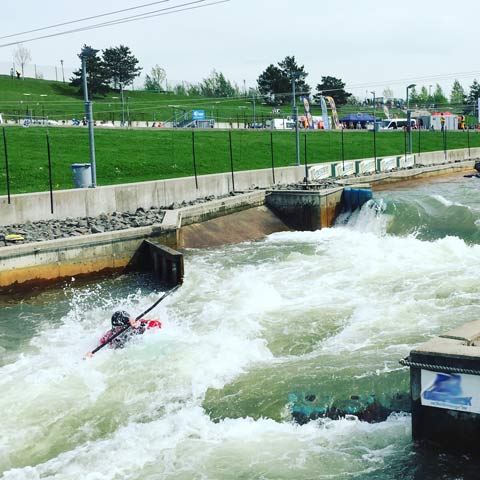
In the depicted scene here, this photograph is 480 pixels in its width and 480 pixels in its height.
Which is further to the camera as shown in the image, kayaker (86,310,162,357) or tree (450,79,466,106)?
tree (450,79,466,106)

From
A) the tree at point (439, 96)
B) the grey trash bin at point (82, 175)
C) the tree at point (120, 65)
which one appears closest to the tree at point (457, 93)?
the tree at point (439, 96)

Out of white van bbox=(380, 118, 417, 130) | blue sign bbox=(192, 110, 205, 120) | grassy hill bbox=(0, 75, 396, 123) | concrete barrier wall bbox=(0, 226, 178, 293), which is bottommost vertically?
concrete barrier wall bbox=(0, 226, 178, 293)

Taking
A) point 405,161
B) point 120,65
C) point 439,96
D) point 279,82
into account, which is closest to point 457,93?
point 439,96

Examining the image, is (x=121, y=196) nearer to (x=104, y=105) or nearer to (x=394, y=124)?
(x=104, y=105)

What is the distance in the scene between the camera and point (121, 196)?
2769 centimetres

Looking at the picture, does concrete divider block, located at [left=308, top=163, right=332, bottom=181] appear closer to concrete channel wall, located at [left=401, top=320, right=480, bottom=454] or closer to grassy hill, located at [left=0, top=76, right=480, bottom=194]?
grassy hill, located at [left=0, top=76, right=480, bottom=194]

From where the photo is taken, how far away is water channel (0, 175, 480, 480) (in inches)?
390

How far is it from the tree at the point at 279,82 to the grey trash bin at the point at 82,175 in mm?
94633

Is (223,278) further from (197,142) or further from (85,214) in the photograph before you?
(197,142)

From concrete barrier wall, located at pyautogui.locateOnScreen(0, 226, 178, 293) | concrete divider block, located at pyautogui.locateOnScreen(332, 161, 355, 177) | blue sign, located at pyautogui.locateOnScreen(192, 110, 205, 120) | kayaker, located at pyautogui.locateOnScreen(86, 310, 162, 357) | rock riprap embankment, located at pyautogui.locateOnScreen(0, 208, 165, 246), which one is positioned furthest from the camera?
blue sign, located at pyautogui.locateOnScreen(192, 110, 205, 120)

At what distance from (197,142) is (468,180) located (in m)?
18.0

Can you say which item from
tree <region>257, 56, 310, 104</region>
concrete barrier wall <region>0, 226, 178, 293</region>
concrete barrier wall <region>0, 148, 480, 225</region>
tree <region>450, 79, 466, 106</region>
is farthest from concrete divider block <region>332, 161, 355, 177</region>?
tree <region>450, 79, 466, 106</region>

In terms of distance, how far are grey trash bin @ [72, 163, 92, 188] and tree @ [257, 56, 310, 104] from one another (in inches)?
3726

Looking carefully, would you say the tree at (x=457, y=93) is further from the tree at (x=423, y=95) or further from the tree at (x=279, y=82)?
the tree at (x=279, y=82)
